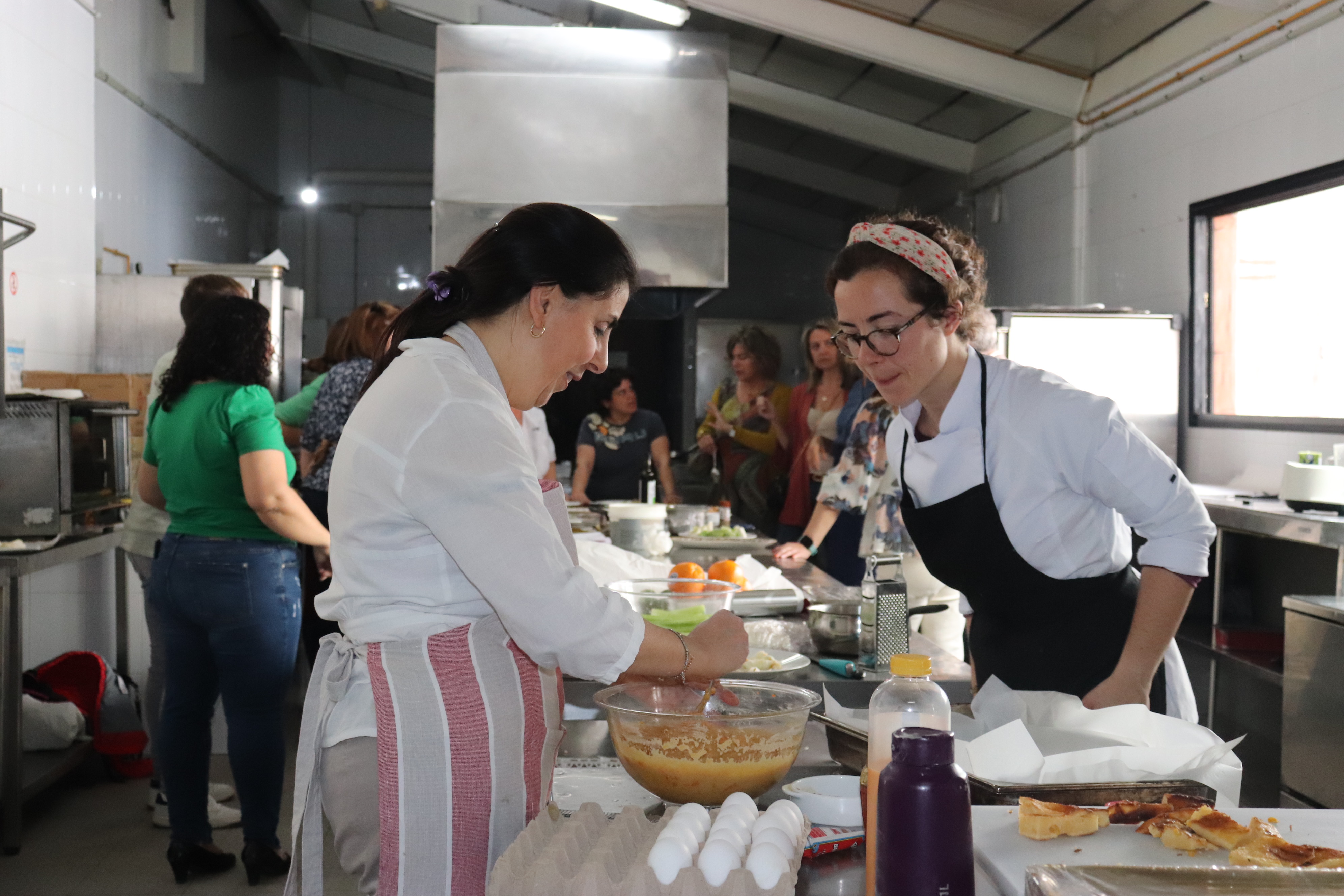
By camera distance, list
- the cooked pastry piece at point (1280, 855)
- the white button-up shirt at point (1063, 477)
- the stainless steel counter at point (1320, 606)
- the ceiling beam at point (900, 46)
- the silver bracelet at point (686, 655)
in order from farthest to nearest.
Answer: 1. the ceiling beam at point (900, 46)
2. the stainless steel counter at point (1320, 606)
3. the white button-up shirt at point (1063, 477)
4. the silver bracelet at point (686, 655)
5. the cooked pastry piece at point (1280, 855)

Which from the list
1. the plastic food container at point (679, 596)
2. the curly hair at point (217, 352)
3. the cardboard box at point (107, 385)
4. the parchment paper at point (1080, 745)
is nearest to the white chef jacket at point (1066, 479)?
the parchment paper at point (1080, 745)

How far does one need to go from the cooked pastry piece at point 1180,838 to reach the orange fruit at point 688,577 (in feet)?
4.13

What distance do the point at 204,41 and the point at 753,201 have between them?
15.9ft

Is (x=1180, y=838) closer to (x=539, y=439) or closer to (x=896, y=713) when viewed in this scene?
(x=896, y=713)

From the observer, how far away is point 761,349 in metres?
6.46

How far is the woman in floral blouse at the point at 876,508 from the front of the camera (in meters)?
3.70

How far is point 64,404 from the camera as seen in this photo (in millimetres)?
3609

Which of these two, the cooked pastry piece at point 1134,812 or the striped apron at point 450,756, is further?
the striped apron at point 450,756

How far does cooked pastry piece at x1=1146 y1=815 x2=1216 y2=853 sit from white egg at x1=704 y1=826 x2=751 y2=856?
0.40 metres

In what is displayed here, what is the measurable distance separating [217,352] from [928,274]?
2.15 meters

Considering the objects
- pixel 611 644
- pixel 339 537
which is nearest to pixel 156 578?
pixel 339 537

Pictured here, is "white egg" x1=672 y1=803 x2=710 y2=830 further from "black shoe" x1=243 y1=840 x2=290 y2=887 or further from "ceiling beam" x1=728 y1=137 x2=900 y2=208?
"ceiling beam" x1=728 y1=137 x2=900 y2=208

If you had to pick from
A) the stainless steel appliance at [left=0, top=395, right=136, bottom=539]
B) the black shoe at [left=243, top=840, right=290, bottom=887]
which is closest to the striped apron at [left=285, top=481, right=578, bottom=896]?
the black shoe at [left=243, top=840, right=290, bottom=887]

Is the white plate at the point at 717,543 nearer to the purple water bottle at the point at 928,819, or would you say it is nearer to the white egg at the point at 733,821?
the white egg at the point at 733,821
